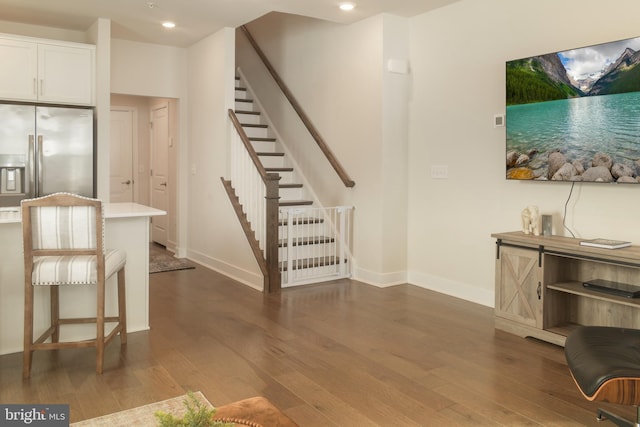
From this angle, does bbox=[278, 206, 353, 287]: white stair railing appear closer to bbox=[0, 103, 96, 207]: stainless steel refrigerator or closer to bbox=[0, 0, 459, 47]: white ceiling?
bbox=[0, 0, 459, 47]: white ceiling

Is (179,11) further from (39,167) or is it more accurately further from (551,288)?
(551,288)

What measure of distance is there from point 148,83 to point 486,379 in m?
5.38

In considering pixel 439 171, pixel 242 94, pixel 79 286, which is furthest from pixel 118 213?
pixel 242 94

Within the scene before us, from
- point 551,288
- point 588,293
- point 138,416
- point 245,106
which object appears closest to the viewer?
point 138,416

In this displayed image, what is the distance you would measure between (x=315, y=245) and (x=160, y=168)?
10.5 ft

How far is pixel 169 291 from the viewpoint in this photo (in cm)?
514

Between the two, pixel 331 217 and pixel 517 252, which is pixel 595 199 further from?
pixel 331 217

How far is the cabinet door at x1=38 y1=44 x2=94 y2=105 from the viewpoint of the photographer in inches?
212

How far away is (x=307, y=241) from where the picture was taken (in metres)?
5.66

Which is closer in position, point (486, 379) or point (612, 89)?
point (486, 379)

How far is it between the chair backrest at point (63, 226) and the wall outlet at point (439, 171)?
10.4ft

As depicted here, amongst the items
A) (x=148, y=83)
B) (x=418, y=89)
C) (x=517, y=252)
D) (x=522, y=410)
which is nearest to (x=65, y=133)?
(x=148, y=83)

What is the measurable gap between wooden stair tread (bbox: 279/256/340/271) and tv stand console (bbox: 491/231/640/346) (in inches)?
81.0

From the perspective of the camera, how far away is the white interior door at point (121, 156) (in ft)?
26.8
